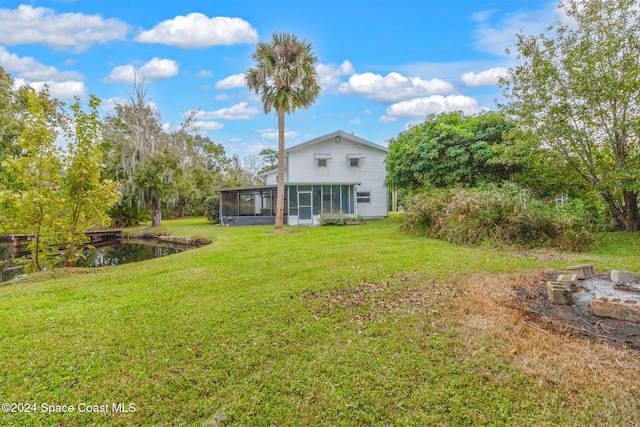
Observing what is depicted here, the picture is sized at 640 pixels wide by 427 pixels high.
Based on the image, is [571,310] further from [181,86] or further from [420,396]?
[181,86]

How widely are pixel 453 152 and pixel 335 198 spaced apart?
7316 mm

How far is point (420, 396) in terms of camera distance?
239 centimetres

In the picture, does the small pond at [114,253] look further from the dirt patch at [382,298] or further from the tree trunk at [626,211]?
the tree trunk at [626,211]

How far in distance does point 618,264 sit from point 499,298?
11.7 feet

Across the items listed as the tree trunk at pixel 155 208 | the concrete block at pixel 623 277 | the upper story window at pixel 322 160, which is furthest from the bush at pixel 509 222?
the tree trunk at pixel 155 208

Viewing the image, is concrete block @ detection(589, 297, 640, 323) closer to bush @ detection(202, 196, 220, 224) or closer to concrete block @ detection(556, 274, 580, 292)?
concrete block @ detection(556, 274, 580, 292)

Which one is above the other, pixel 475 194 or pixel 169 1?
pixel 169 1

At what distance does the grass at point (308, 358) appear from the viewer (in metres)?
2.27

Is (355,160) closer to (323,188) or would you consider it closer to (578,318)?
(323,188)

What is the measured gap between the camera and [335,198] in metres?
19.3

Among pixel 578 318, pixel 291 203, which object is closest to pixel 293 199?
pixel 291 203

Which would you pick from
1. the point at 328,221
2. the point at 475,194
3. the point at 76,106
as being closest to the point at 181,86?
the point at 328,221

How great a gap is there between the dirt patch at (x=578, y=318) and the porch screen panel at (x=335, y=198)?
14.8 metres

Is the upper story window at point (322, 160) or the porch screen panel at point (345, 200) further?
the upper story window at point (322, 160)
